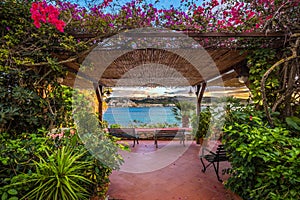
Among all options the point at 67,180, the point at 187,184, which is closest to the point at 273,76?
the point at 187,184

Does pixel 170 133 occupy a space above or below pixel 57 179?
below

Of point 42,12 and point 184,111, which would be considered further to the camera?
Answer: point 184,111

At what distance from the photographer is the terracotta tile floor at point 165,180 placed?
2707 millimetres

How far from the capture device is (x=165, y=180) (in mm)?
3238

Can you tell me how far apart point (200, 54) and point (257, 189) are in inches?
81.8

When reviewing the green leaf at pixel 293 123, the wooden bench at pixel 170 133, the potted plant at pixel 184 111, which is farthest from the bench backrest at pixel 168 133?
the green leaf at pixel 293 123

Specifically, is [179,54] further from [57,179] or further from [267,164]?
[57,179]

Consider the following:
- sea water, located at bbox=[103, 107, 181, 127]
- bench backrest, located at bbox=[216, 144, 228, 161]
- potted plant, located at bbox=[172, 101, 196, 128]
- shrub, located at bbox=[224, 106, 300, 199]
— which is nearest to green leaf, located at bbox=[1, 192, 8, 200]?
shrub, located at bbox=[224, 106, 300, 199]

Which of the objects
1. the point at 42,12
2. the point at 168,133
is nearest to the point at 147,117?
the point at 168,133

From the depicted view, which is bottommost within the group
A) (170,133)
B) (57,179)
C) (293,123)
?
(170,133)

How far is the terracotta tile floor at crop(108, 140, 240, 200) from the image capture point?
271 centimetres

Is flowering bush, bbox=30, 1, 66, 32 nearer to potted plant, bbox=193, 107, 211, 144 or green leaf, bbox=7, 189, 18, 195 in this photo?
green leaf, bbox=7, 189, 18, 195

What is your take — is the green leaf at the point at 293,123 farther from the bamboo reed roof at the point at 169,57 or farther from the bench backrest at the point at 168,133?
the bench backrest at the point at 168,133

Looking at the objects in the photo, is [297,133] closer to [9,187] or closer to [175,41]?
[175,41]
